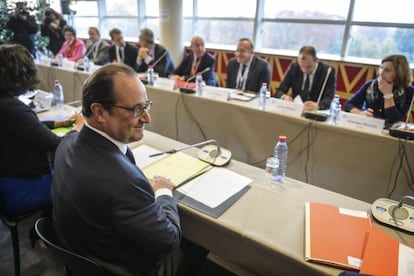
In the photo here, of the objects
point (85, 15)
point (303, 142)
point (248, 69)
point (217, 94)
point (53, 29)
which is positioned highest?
point (85, 15)

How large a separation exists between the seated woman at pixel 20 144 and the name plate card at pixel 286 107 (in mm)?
1424

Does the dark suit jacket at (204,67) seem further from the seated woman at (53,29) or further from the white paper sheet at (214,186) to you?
the seated woman at (53,29)

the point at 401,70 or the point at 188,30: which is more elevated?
the point at 188,30

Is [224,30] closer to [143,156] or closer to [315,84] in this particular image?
[315,84]

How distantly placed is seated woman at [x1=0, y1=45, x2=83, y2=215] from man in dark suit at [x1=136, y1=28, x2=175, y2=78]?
2339mm

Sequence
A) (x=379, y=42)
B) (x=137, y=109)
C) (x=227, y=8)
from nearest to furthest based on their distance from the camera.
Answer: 1. (x=137, y=109)
2. (x=379, y=42)
3. (x=227, y=8)

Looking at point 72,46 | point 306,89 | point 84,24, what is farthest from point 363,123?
point 84,24

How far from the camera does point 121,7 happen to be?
651 cm

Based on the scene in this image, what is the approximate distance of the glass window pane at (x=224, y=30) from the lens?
5.03m

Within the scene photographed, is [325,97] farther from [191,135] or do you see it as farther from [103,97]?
[103,97]

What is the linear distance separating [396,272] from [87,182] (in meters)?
0.86

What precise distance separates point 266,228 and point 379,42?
4.03m

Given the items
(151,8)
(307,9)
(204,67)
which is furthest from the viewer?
(151,8)

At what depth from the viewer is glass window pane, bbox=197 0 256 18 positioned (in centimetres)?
489
